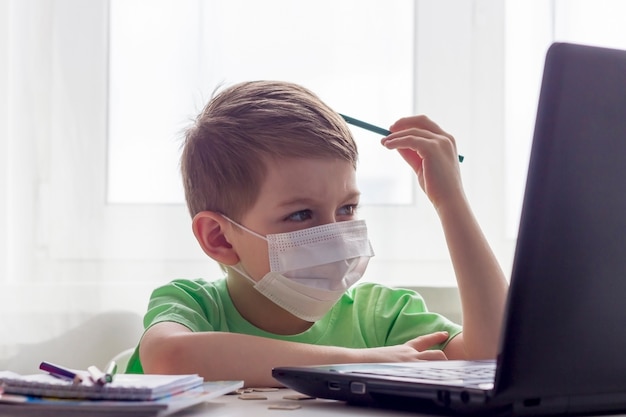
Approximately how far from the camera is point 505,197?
7.12 ft

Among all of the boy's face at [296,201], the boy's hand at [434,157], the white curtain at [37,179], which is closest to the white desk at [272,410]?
the boy's face at [296,201]

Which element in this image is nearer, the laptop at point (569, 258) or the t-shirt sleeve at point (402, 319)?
the laptop at point (569, 258)

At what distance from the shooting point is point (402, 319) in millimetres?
1352

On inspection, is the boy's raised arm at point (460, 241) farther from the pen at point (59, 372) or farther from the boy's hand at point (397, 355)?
the pen at point (59, 372)

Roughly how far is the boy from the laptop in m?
0.55

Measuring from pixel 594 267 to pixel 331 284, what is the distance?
69 cm

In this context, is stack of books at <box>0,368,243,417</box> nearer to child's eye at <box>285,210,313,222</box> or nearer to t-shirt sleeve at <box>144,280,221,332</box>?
t-shirt sleeve at <box>144,280,221,332</box>

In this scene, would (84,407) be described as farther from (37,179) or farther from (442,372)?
(37,179)

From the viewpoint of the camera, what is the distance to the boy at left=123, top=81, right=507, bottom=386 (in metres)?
1.23

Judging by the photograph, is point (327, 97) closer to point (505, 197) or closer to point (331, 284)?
point (505, 197)

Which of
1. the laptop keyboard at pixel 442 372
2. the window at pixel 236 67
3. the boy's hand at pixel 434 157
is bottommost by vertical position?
the laptop keyboard at pixel 442 372

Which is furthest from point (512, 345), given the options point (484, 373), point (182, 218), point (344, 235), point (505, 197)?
point (505, 197)

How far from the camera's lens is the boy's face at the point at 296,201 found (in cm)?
124

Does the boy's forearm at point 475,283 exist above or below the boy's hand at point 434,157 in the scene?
below
